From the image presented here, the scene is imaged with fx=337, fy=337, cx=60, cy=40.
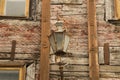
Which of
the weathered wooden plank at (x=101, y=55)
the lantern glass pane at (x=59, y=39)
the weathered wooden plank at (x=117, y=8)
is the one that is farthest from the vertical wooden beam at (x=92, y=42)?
the lantern glass pane at (x=59, y=39)

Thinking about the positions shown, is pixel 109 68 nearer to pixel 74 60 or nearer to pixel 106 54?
pixel 106 54

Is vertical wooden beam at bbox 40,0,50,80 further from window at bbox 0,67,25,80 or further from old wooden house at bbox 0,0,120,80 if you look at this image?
window at bbox 0,67,25,80

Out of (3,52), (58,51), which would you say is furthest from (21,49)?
(58,51)

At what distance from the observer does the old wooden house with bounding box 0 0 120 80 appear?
764 cm

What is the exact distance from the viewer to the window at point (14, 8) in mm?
8336

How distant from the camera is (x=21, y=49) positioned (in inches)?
312

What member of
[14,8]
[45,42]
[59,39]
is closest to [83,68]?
[45,42]

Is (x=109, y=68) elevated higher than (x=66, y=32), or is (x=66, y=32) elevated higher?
(x=66, y=32)

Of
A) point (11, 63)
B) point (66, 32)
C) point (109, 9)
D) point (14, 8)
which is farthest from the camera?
point (14, 8)

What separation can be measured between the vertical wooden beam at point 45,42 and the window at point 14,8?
18.9 inches

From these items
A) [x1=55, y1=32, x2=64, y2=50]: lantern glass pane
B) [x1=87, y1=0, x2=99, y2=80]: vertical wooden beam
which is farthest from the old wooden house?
[x1=55, y1=32, x2=64, y2=50]: lantern glass pane

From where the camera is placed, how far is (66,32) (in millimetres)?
7609

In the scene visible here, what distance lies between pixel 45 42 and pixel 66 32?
0.57 meters

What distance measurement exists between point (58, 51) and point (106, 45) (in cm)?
183
